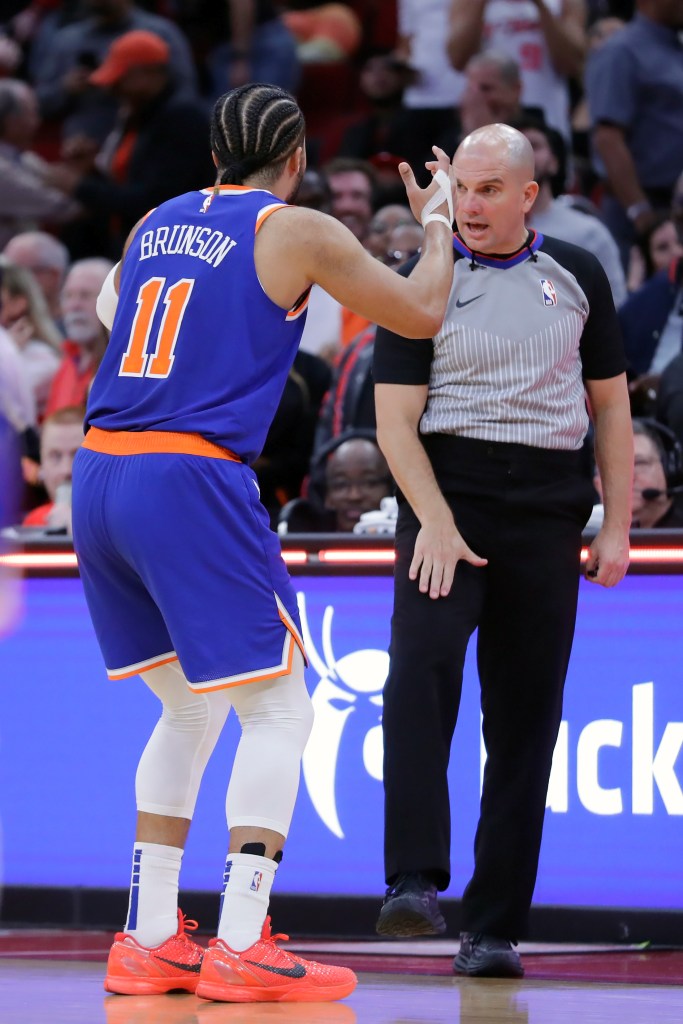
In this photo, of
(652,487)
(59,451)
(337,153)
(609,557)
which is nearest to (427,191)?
(609,557)

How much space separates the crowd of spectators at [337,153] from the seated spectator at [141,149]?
0.01m

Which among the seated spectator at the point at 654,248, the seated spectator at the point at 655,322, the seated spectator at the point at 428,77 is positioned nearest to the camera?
the seated spectator at the point at 655,322

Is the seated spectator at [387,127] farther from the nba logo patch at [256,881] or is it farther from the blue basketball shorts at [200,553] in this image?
the nba logo patch at [256,881]

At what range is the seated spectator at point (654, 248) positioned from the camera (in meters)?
8.59

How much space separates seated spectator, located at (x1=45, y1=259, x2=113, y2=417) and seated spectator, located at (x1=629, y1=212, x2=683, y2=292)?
263 cm

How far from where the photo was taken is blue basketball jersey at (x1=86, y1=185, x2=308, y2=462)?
4.09m

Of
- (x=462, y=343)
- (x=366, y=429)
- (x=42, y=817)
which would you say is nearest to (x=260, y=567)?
(x=462, y=343)

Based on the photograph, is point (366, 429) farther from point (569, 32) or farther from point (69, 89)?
point (69, 89)

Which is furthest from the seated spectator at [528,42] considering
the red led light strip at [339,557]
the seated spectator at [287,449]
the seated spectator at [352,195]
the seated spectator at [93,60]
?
the red led light strip at [339,557]

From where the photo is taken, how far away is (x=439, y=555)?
14.7 feet

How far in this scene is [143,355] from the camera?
414 centimetres

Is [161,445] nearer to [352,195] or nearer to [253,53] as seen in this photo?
[352,195]

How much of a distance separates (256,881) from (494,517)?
1146 millimetres

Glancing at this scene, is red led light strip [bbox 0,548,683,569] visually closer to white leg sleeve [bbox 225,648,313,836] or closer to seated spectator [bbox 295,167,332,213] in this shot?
white leg sleeve [bbox 225,648,313,836]
